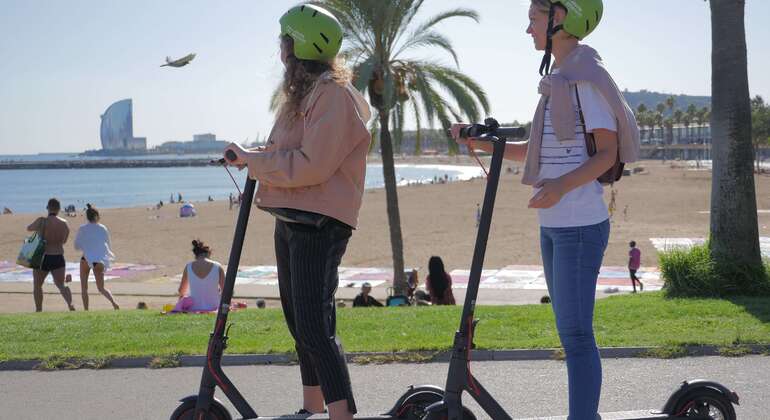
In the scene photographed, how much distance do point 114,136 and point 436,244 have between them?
436 ft

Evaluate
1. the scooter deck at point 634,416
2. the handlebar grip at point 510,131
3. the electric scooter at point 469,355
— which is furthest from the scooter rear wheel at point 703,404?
the handlebar grip at point 510,131

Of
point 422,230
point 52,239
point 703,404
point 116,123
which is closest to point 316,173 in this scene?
point 703,404

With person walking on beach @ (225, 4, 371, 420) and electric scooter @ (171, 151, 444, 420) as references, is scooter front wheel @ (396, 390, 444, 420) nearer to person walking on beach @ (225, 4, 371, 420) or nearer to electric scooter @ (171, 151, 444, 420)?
electric scooter @ (171, 151, 444, 420)

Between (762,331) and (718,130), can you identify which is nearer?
(762,331)

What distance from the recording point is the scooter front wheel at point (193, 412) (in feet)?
11.9

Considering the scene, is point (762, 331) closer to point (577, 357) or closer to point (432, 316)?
point (432, 316)

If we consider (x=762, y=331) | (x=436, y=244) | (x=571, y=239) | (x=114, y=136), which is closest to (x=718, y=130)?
(x=762, y=331)

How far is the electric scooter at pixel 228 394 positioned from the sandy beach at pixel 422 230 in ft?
53.0

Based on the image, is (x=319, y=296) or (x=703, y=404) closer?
(x=319, y=296)

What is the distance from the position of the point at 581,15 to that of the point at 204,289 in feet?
25.1

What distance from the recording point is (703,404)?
12.2ft

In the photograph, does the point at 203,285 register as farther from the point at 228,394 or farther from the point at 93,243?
the point at 228,394

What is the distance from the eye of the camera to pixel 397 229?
1841 cm

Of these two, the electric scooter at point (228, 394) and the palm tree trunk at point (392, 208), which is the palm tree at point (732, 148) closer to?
the electric scooter at point (228, 394)
